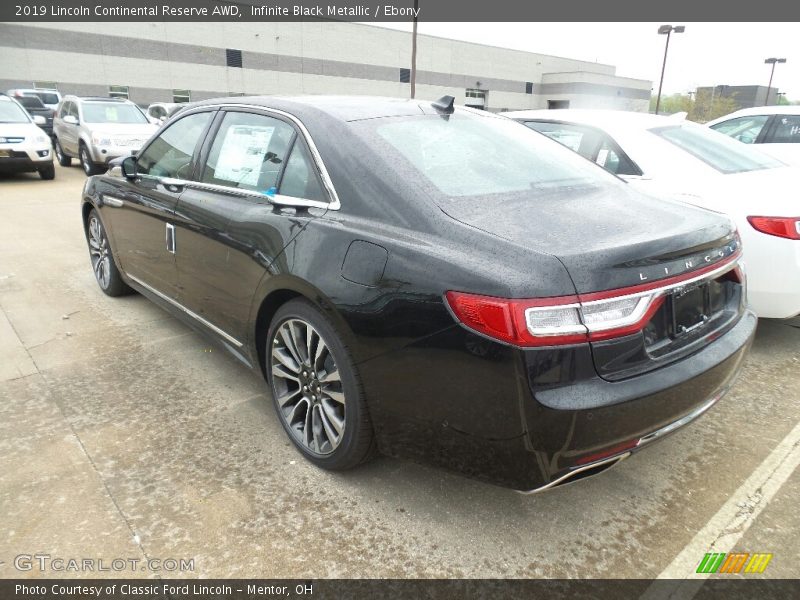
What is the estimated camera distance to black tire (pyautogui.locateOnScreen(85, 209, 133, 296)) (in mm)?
4567

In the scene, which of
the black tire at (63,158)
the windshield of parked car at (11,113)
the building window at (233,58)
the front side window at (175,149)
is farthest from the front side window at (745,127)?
the building window at (233,58)

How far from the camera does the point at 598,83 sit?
50594 mm

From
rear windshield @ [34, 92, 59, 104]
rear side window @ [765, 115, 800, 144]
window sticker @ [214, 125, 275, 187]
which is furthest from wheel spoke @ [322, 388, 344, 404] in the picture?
rear windshield @ [34, 92, 59, 104]

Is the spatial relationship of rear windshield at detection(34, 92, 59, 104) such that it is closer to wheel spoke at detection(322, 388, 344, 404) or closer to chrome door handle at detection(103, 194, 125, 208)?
chrome door handle at detection(103, 194, 125, 208)

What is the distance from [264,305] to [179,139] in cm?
161

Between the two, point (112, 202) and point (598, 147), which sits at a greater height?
point (598, 147)

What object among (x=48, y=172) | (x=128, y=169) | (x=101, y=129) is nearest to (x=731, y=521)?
(x=128, y=169)

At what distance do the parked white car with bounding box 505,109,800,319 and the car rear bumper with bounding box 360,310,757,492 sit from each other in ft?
3.92

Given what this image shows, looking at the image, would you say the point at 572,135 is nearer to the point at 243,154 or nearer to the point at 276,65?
the point at 243,154

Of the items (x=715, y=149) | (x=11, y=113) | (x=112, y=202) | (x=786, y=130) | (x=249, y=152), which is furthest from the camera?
(x=11, y=113)

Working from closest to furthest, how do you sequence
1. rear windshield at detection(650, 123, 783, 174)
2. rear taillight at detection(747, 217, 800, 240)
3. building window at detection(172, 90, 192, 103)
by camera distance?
rear taillight at detection(747, 217, 800, 240)
rear windshield at detection(650, 123, 783, 174)
building window at detection(172, 90, 192, 103)

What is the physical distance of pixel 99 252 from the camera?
15.7 ft

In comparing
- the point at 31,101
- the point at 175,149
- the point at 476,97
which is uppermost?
the point at 476,97

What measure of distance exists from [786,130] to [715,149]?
3516mm
